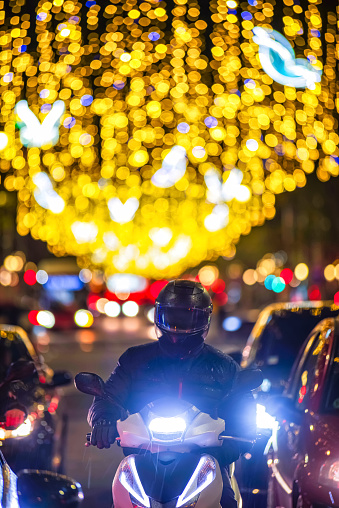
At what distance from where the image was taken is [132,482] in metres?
4.04

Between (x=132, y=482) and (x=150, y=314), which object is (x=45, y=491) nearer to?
(x=132, y=482)

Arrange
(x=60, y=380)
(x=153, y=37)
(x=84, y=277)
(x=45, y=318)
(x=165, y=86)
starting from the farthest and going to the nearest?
(x=84, y=277), (x=45, y=318), (x=165, y=86), (x=153, y=37), (x=60, y=380)

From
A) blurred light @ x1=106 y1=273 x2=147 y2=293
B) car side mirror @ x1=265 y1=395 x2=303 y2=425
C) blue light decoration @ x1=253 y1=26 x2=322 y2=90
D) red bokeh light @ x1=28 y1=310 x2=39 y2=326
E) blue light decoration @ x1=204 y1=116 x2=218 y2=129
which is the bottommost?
blurred light @ x1=106 y1=273 x2=147 y2=293

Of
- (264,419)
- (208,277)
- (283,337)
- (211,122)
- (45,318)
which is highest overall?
(264,419)

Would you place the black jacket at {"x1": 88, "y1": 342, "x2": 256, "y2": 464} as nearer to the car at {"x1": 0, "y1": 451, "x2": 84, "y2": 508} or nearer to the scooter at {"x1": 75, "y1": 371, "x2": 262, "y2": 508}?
the scooter at {"x1": 75, "y1": 371, "x2": 262, "y2": 508}

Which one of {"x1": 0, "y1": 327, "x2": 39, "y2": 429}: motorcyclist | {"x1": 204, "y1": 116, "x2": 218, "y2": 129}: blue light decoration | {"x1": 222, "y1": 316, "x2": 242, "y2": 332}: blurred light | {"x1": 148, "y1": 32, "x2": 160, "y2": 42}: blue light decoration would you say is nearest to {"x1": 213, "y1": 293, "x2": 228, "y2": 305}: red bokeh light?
{"x1": 222, "y1": 316, "x2": 242, "y2": 332}: blurred light

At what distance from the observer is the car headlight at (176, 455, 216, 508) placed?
12.9ft

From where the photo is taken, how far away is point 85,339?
29812mm

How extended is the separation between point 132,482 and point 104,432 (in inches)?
13.5

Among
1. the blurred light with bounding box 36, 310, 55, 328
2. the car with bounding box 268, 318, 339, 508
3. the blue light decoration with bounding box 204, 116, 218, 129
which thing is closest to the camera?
the car with bounding box 268, 318, 339, 508

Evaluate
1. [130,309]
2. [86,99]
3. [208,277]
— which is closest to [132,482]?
[86,99]

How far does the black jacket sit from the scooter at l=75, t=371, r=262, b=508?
0.13m

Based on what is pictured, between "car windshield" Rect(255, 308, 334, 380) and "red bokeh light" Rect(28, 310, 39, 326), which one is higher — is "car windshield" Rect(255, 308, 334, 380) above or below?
above

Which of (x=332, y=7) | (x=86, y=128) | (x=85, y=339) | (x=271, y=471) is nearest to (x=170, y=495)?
(x=271, y=471)
